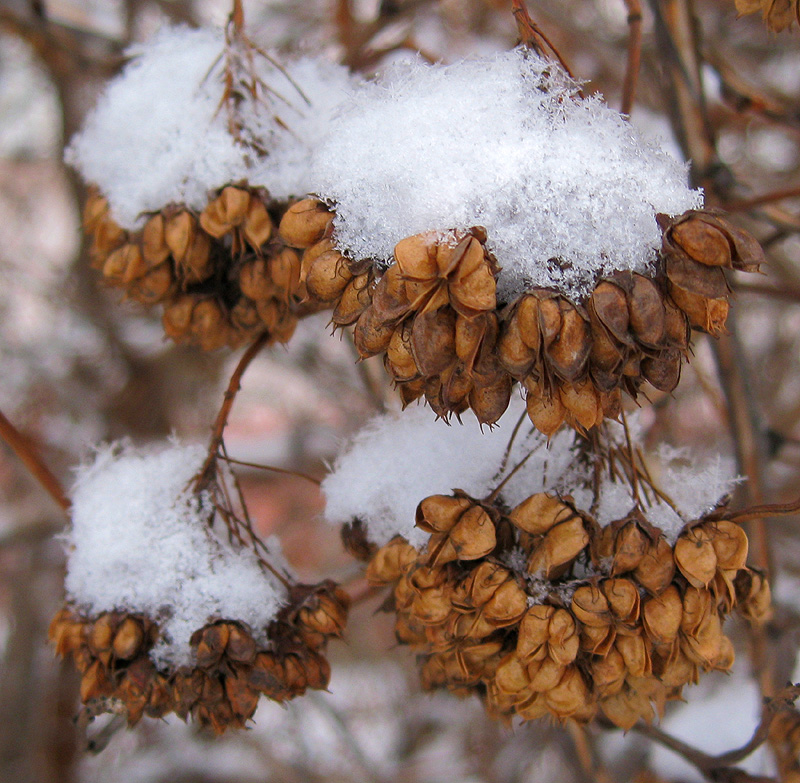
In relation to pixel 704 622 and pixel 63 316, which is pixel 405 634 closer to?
pixel 704 622

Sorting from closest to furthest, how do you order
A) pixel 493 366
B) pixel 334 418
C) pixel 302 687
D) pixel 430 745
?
pixel 493 366
pixel 302 687
pixel 430 745
pixel 334 418

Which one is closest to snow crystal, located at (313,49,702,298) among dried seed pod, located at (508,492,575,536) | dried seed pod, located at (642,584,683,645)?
dried seed pod, located at (508,492,575,536)

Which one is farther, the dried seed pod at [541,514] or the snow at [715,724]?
the snow at [715,724]

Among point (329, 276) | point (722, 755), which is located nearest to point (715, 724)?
point (722, 755)

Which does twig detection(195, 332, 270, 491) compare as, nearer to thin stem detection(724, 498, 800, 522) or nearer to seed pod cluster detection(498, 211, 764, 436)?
seed pod cluster detection(498, 211, 764, 436)

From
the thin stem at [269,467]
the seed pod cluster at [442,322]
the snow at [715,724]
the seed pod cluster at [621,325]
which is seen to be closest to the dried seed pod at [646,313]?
the seed pod cluster at [621,325]

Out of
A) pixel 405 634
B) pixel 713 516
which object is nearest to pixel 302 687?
pixel 405 634

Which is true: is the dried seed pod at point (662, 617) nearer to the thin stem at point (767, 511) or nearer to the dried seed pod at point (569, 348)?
the thin stem at point (767, 511)
